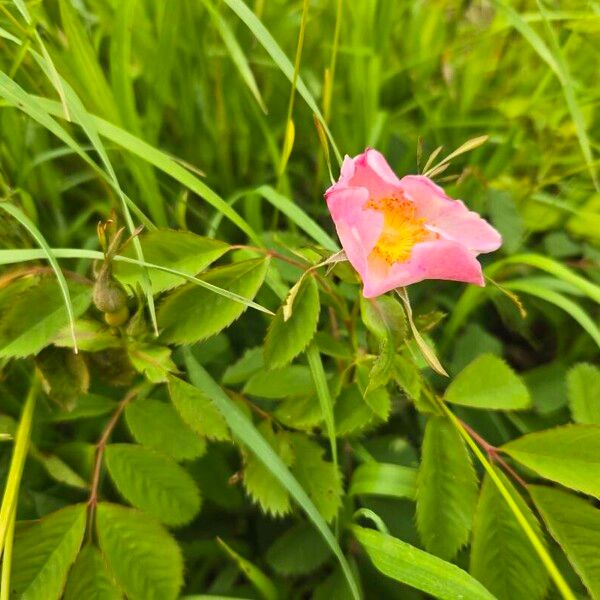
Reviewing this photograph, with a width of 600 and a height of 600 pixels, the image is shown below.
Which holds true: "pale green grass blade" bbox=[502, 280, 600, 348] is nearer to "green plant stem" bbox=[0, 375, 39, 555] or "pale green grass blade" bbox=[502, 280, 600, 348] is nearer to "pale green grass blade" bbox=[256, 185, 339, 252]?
"pale green grass blade" bbox=[256, 185, 339, 252]

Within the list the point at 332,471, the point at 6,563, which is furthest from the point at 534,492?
the point at 6,563

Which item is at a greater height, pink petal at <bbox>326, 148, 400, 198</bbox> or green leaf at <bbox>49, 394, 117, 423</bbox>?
pink petal at <bbox>326, 148, 400, 198</bbox>

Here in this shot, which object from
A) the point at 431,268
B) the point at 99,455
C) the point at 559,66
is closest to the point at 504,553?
the point at 431,268

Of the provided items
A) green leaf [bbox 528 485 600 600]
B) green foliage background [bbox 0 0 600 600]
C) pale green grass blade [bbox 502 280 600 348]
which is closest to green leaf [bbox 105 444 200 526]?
green foliage background [bbox 0 0 600 600]

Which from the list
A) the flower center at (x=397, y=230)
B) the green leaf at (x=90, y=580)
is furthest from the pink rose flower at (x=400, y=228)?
the green leaf at (x=90, y=580)

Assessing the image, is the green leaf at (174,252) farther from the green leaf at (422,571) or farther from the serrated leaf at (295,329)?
the green leaf at (422,571)

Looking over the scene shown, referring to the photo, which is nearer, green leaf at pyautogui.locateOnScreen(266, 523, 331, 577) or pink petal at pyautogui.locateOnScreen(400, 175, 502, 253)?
pink petal at pyautogui.locateOnScreen(400, 175, 502, 253)

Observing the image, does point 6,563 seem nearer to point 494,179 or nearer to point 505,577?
point 505,577

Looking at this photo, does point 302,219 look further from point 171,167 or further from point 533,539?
point 533,539
